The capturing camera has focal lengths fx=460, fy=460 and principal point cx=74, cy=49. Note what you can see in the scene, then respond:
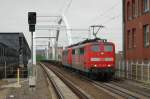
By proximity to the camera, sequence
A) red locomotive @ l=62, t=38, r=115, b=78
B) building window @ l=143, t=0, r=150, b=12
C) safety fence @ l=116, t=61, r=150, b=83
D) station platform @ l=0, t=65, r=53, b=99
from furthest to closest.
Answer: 1. building window @ l=143, t=0, r=150, b=12
2. red locomotive @ l=62, t=38, r=115, b=78
3. safety fence @ l=116, t=61, r=150, b=83
4. station platform @ l=0, t=65, r=53, b=99

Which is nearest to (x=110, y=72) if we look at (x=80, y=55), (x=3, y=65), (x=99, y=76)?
(x=99, y=76)

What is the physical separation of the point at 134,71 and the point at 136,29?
26.4 ft

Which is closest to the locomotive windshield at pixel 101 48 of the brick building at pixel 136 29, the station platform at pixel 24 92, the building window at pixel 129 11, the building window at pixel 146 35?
the brick building at pixel 136 29

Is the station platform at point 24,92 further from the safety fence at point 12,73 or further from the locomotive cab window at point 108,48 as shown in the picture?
the safety fence at point 12,73

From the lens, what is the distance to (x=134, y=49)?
46.3 m

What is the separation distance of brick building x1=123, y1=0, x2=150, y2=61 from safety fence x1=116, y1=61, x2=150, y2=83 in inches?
77.3

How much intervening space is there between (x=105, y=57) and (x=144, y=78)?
3.77 meters

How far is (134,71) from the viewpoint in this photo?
39.2 m

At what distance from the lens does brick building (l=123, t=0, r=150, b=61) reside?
42.9m

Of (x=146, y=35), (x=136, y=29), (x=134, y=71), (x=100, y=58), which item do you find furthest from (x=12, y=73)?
(x=146, y=35)

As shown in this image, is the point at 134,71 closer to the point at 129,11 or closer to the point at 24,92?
the point at 129,11

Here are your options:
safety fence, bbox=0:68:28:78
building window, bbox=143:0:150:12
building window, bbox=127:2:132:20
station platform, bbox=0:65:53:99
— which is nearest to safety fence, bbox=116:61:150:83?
building window, bbox=143:0:150:12

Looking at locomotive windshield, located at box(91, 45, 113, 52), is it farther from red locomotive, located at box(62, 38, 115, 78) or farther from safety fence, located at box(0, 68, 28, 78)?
safety fence, located at box(0, 68, 28, 78)

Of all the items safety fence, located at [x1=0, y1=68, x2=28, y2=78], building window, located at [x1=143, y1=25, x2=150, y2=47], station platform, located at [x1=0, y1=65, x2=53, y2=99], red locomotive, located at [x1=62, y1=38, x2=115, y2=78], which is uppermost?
building window, located at [x1=143, y1=25, x2=150, y2=47]
